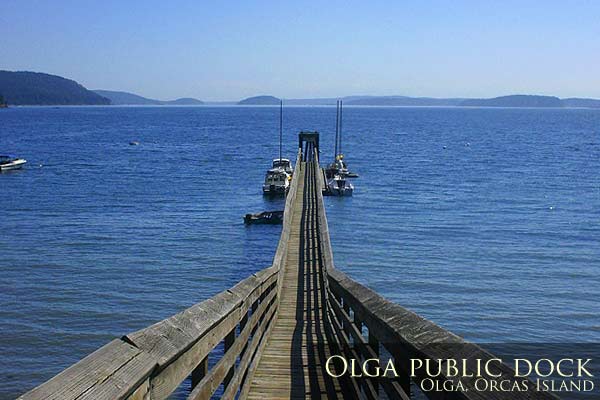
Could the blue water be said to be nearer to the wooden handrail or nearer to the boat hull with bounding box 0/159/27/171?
the boat hull with bounding box 0/159/27/171

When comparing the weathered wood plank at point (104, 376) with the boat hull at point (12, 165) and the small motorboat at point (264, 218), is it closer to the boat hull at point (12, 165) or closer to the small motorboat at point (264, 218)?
the small motorboat at point (264, 218)

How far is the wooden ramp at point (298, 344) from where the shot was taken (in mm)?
6266

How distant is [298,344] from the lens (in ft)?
28.4

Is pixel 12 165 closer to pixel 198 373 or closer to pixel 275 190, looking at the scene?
pixel 275 190

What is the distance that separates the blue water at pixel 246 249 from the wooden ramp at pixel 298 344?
592cm

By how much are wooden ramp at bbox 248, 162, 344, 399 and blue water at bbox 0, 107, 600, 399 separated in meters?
5.92

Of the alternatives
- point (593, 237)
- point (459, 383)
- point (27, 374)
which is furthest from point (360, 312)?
point (593, 237)

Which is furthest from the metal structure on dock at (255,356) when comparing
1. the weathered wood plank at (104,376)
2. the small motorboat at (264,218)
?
the small motorboat at (264,218)

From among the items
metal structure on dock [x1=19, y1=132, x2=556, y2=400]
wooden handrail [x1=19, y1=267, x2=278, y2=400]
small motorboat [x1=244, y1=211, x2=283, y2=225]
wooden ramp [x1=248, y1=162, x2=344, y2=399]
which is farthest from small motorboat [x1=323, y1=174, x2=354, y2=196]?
wooden handrail [x1=19, y1=267, x2=278, y2=400]

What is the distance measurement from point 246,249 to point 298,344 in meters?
22.9

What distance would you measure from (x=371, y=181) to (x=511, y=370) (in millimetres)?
58780

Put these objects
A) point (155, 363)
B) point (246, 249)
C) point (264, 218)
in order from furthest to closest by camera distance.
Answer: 1. point (264, 218)
2. point (246, 249)
3. point (155, 363)

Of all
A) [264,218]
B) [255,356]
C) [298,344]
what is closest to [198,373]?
[255,356]

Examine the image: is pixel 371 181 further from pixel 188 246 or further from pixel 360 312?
pixel 360 312
